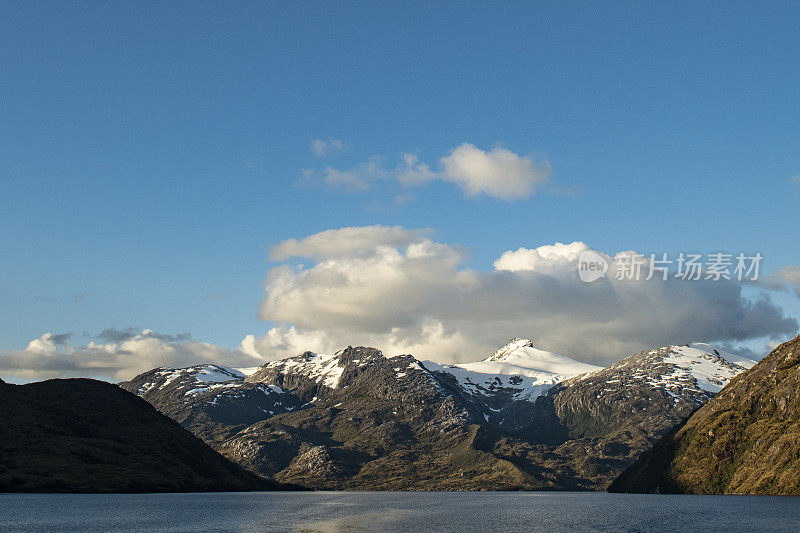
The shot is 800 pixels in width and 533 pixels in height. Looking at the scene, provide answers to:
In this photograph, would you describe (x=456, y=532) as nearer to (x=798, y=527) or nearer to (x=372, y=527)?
(x=372, y=527)

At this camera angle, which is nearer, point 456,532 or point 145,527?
point 456,532

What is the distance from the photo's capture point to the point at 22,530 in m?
173

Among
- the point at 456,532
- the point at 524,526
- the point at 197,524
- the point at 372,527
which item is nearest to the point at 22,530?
the point at 197,524

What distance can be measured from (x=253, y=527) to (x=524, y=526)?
7926 cm

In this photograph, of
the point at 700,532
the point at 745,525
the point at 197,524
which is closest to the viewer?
the point at 700,532

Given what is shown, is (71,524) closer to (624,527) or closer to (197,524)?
(197,524)

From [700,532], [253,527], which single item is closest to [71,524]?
[253,527]

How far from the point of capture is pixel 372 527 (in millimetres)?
191875

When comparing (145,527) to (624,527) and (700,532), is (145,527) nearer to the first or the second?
(624,527)

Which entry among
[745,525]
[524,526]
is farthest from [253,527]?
[745,525]

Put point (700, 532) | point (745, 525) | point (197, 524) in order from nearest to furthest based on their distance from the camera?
point (700, 532) < point (745, 525) < point (197, 524)

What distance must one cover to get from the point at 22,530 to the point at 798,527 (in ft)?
669

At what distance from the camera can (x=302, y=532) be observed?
17250 cm

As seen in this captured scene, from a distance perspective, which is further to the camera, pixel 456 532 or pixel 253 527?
pixel 253 527
